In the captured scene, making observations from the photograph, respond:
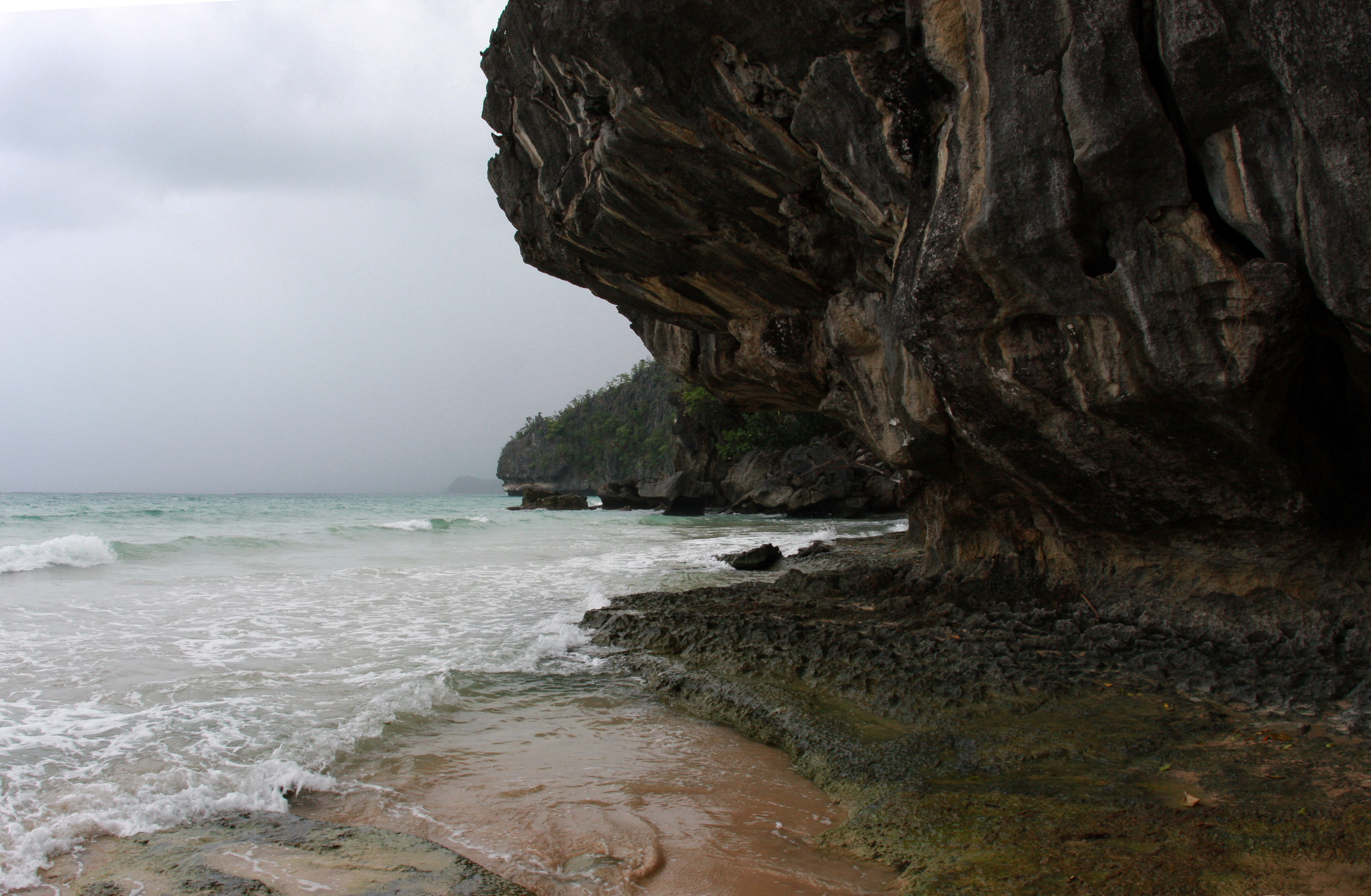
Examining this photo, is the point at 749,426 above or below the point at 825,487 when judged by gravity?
above

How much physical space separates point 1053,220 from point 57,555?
A: 1781 cm

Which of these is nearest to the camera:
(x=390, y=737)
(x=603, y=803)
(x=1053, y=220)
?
(x=603, y=803)

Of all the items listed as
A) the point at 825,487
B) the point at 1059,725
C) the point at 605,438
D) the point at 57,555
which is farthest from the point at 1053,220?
the point at 605,438

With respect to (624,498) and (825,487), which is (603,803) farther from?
(624,498)

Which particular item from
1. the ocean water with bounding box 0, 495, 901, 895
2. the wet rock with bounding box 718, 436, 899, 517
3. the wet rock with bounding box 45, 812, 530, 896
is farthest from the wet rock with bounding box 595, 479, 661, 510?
the wet rock with bounding box 45, 812, 530, 896

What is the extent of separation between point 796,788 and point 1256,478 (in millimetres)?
3942

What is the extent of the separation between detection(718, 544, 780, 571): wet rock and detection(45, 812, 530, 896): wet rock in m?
9.86

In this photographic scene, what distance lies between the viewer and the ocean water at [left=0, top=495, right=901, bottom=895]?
3.54m

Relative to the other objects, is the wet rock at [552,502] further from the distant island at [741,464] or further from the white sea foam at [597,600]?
the white sea foam at [597,600]

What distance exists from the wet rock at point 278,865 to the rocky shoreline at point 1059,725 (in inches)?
71.8

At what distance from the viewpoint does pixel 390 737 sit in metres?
5.05

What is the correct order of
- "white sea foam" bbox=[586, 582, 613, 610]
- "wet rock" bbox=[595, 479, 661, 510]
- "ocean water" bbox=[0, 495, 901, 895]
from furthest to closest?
"wet rock" bbox=[595, 479, 661, 510]
"white sea foam" bbox=[586, 582, 613, 610]
"ocean water" bbox=[0, 495, 901, 895]

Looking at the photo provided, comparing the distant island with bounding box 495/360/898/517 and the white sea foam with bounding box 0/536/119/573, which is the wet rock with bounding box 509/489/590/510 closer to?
the distant island with bounding box 495/360/898/517

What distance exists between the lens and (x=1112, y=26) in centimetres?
430
